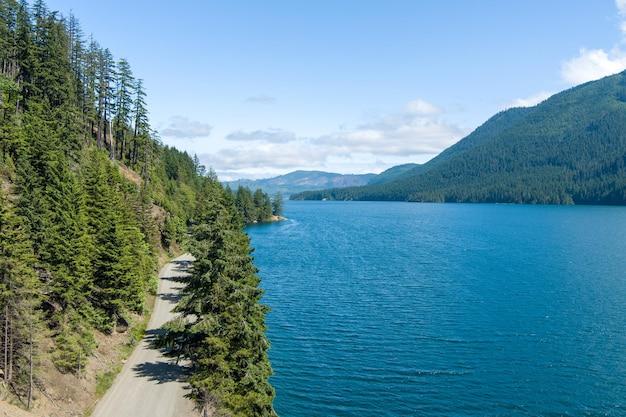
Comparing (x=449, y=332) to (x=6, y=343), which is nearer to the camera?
(x=6, y=343)

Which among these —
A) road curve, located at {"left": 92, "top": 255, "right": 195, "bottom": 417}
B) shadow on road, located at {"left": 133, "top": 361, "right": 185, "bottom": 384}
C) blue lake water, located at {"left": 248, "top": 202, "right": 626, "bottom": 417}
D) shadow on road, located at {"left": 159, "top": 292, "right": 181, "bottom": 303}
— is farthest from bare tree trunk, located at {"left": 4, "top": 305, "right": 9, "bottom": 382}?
shadow on road, located at {"left": 159, "top": 292, "right": 181, "bottom": 303}

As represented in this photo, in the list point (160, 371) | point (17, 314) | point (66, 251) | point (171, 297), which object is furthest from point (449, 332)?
point (17, 314)

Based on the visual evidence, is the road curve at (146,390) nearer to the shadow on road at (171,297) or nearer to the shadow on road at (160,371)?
the shadow on road at (160,371)

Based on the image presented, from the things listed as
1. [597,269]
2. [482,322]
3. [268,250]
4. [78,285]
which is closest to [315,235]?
[268,250]

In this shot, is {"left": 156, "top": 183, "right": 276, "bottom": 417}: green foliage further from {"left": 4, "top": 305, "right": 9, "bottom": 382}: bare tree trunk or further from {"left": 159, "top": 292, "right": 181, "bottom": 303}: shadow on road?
{"left": 159, "top": 292, "right": 181, "bottom": 303}: shadow on road

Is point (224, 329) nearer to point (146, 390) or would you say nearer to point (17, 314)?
point (146, 390)

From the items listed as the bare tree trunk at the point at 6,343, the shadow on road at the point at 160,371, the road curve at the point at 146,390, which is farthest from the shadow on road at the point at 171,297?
the bare tree trunk at the point at 6,343

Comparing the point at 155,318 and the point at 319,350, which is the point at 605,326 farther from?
the point at 155,318
